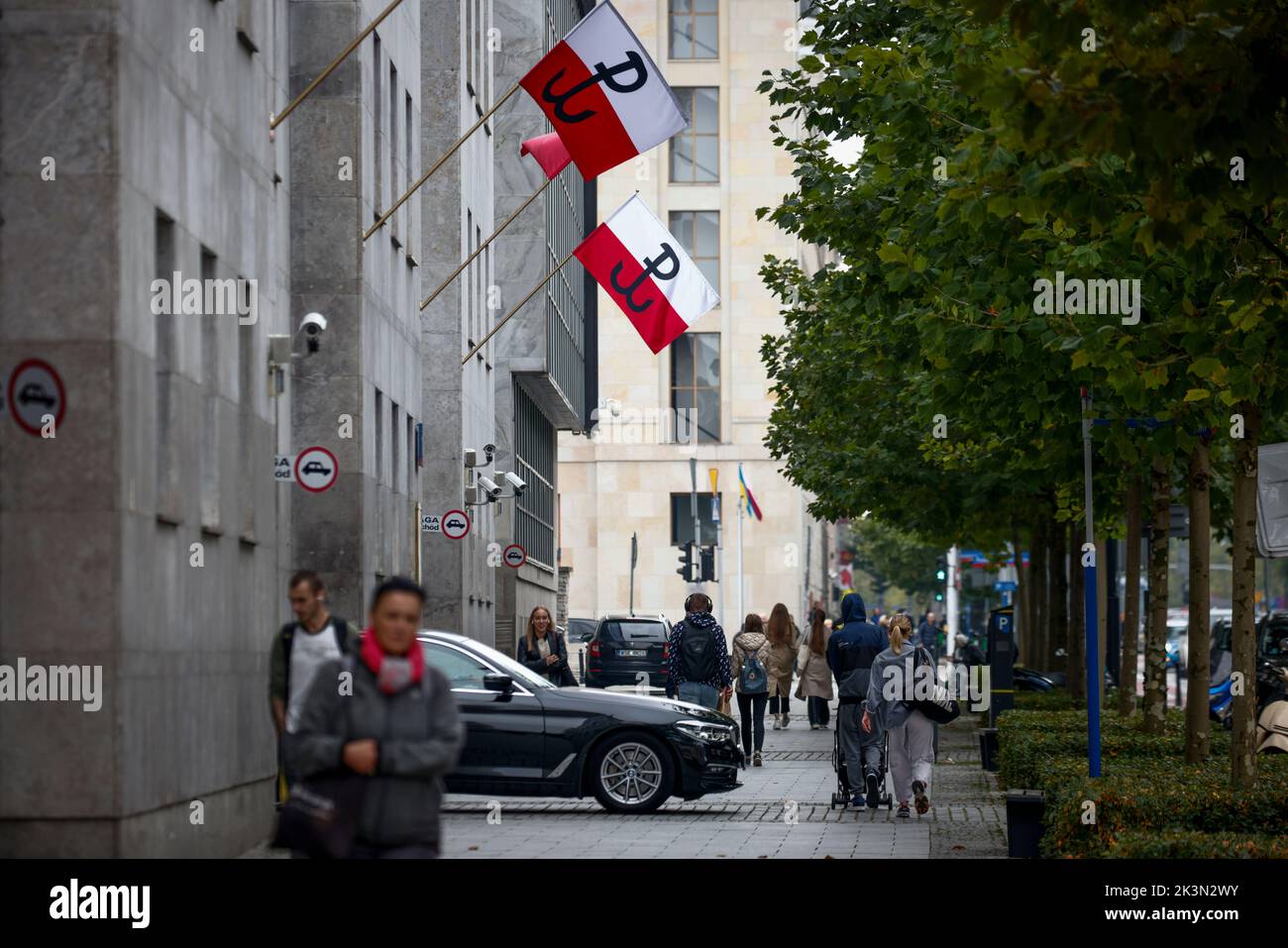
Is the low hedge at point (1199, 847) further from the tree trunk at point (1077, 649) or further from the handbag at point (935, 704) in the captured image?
the tree trunk at point (1077, 649)

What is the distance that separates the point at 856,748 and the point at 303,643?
870 centimetres

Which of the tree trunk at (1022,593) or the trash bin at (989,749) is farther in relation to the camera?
the tree trunk at (1022,593)

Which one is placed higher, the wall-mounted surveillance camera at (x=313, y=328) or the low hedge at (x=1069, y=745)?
the wall-mounted surveillance camera at (x=313, y=328)

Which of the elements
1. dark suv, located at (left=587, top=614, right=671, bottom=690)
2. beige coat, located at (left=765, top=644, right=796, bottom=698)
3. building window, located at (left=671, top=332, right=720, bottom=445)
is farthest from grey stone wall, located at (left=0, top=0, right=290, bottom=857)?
building window, located at (left=671, top=332, right=720, bottom=445)

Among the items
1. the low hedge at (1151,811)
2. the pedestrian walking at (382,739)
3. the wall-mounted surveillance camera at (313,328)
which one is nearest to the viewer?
the pedestrian walking at (382,739)

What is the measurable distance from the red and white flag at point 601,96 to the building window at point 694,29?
2510 inches

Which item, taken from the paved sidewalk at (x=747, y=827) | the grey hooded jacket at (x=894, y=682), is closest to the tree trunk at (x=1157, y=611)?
the paved sidewalk at (x=747, y=827)

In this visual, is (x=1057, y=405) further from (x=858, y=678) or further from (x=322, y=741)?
(x=322, y=741)

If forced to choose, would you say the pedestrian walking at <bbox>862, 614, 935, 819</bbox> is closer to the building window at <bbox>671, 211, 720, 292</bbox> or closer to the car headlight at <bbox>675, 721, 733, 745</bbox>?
the car headlight at <bbox>675, 721, 733, 745</bbox>

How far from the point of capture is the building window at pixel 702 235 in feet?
273

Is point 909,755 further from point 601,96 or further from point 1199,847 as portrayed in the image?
point 1199,847

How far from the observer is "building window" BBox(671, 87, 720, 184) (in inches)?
3292

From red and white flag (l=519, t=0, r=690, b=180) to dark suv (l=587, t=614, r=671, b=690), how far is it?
21.5 metres
